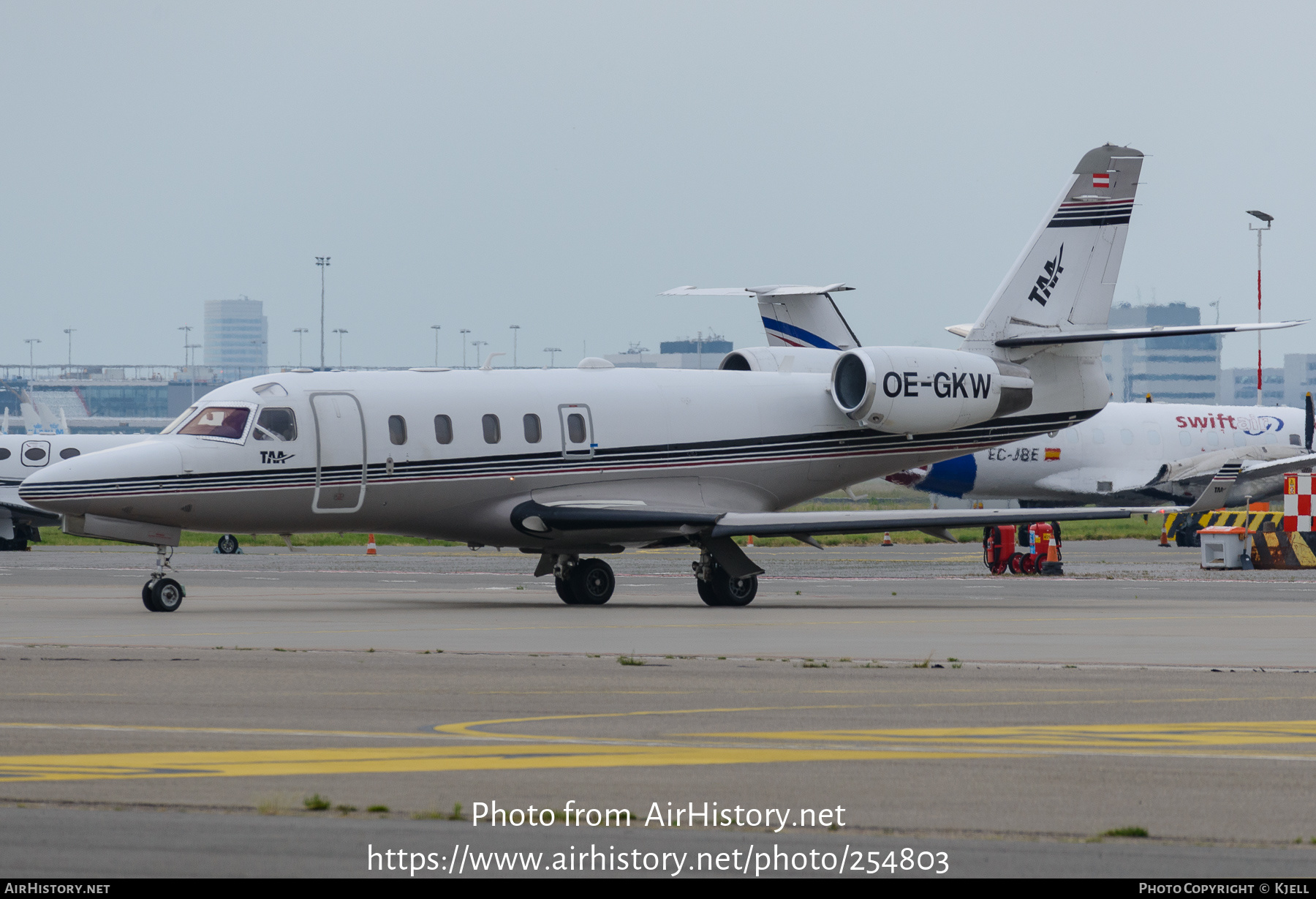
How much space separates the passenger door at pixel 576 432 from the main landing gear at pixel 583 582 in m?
1.59

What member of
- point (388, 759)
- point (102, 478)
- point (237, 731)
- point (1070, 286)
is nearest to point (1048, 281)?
point (1070, 286)

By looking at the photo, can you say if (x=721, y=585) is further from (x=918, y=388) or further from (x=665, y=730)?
(x=665, y=730)

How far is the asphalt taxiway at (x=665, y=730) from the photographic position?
289 inches

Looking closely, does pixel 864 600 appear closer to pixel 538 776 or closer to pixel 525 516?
pixel 525 516

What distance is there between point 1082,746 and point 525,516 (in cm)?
1595

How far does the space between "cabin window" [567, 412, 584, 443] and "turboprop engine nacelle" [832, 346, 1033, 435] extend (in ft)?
14.6

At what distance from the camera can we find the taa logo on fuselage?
30.0 meters

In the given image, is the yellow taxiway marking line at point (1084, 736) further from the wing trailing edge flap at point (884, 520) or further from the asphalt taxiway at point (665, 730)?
the wing trailing edge flap at point (884, 520)

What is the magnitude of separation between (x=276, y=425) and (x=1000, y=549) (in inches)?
683

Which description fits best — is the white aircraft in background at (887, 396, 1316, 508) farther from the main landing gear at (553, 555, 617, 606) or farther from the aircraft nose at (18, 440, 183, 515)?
the aircraft nose at (18, 440, 183, 515)

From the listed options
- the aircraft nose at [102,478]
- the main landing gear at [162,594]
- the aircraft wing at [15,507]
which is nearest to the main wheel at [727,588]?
the main landing gear at [162,594]

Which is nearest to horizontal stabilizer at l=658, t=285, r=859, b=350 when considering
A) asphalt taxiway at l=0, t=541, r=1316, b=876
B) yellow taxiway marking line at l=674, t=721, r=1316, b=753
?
asphalt taxiway at l=0, t=541, r=1316, b=876

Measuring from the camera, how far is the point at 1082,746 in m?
10.4
